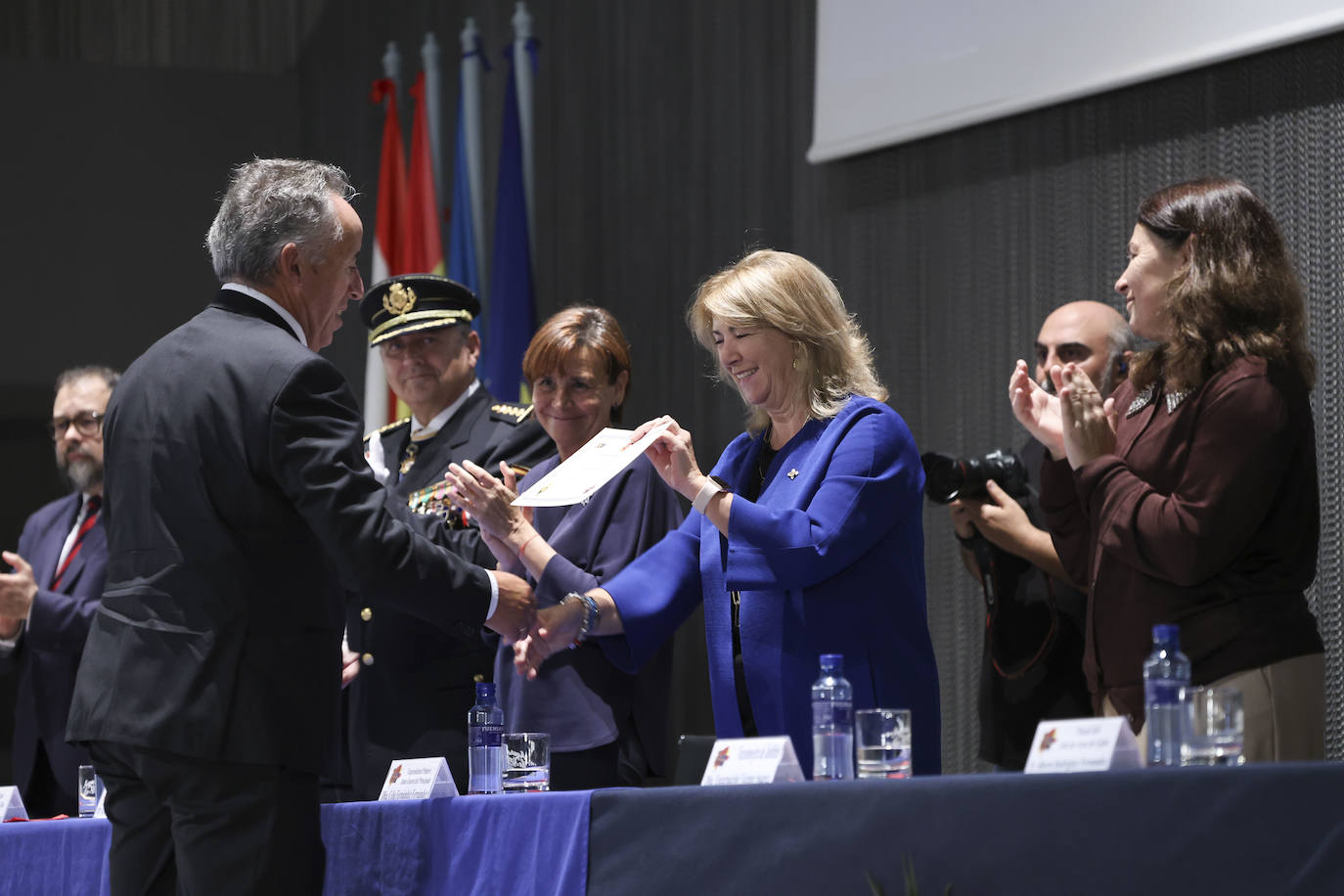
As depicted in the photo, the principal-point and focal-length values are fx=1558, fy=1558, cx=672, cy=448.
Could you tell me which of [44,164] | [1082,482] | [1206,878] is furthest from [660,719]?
[44,164]

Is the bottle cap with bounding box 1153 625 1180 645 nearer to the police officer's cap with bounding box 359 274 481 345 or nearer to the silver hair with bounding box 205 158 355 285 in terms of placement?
the silver hair with bounding box 205 158 355 285

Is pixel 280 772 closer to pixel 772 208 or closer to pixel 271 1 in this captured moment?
pixel 772 208

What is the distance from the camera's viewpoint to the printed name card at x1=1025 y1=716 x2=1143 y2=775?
1.76m

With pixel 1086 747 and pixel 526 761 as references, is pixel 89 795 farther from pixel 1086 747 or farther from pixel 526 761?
pixel 1086 747

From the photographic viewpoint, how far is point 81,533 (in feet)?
14.0

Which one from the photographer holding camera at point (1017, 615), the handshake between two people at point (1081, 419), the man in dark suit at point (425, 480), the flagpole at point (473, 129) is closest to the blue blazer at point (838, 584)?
the handshake between two people at point (1081, 419)

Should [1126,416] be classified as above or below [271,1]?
below

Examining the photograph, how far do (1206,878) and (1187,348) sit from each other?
0.98 m

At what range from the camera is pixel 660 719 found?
9.85 ft

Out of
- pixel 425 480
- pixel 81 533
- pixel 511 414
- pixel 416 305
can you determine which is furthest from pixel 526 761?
pixel 81 533

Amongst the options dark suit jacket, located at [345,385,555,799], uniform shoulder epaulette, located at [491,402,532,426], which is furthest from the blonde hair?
uniform shoulder epaulette, located at [491,402,532,426]

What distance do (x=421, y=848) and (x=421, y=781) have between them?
0.11 m

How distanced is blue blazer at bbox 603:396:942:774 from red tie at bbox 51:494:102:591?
241 centimetres

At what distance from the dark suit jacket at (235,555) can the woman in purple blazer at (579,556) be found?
618mm
